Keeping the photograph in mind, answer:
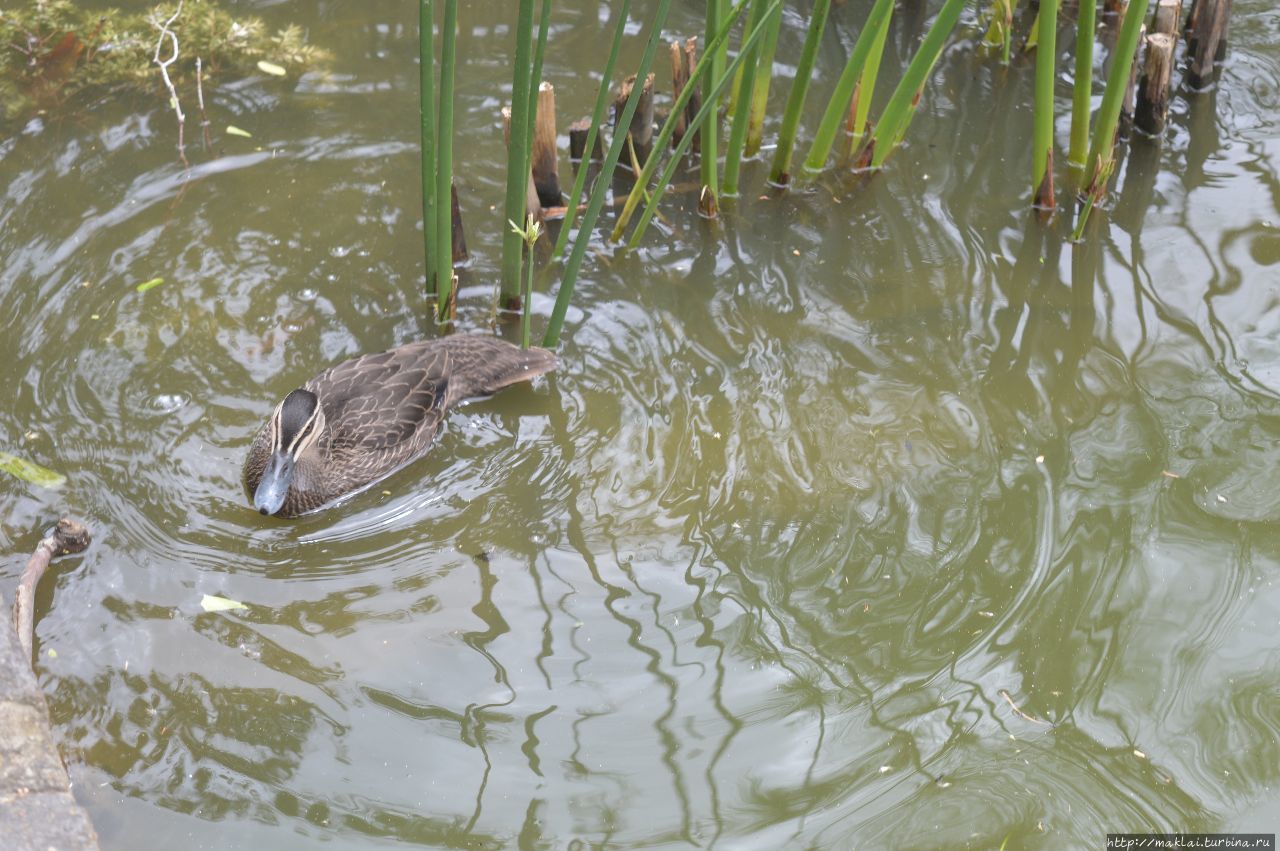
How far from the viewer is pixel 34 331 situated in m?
5.79

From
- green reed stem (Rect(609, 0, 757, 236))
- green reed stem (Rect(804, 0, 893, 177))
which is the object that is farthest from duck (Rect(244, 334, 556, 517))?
green reed stem (Rect(804, 0, 893, 177))

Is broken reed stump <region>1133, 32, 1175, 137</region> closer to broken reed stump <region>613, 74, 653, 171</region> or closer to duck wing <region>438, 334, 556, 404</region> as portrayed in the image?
broken reed stump <region>613, 74, 653, 171</region>

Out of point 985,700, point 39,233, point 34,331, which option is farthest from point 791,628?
point 39,233

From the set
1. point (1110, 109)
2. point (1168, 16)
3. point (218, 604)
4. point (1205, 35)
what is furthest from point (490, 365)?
point (1205, 35)

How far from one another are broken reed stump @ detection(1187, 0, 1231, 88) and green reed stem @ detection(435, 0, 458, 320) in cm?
498

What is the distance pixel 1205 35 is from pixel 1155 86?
84 centimetres

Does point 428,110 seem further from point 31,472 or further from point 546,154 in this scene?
point 31,472

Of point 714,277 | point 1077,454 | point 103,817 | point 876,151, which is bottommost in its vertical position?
point 103,817

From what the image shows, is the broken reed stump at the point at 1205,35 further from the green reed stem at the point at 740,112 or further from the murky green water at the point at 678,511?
the green reed stem at the point at 740,112

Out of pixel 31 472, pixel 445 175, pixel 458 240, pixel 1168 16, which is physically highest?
pixel 1168 16

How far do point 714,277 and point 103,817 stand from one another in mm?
Result: 3962

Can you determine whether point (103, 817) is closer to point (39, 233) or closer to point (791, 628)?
point (791, 628)

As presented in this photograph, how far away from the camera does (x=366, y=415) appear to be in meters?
5.40

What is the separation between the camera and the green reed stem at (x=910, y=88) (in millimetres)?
5754
